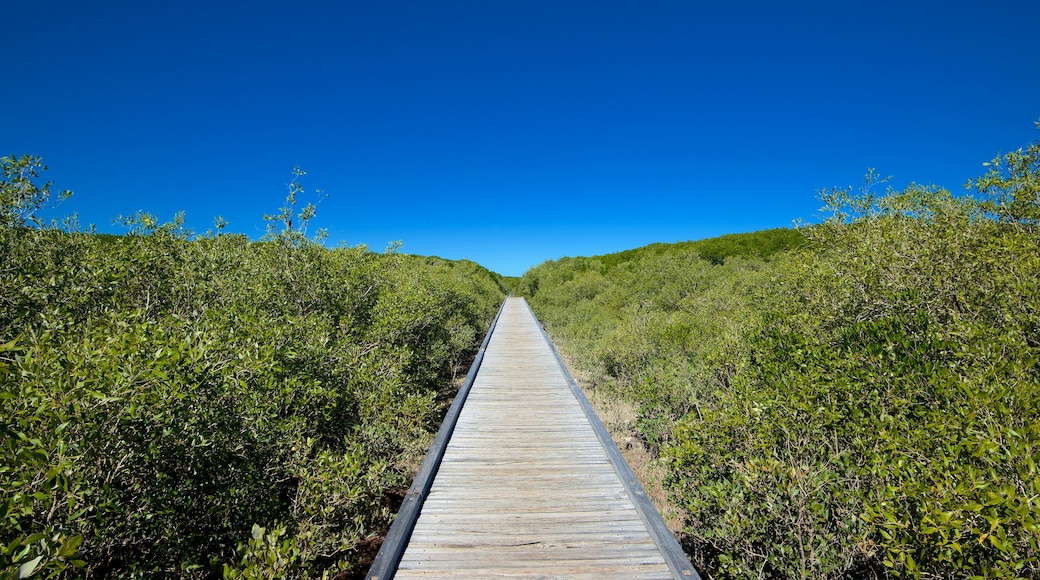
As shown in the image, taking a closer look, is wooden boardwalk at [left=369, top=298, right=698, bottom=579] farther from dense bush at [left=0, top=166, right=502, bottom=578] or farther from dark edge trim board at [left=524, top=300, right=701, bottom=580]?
dense bush at [left=0, top=166, right=502, bottom=578]

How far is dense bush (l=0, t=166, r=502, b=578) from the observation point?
278cm

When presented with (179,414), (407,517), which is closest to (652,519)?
(407,517)

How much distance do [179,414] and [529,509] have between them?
3782 millimetres

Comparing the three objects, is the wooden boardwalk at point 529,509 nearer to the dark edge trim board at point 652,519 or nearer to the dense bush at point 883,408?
the dark edge trim board at point 652,519

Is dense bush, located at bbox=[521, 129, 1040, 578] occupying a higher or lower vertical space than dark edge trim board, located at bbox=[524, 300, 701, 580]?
higher

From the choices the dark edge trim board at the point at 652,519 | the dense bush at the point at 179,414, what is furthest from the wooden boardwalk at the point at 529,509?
the dense bush at the point at 179,414

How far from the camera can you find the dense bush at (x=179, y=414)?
278 centimetres

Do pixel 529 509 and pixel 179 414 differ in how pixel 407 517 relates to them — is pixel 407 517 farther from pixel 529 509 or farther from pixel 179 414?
pixel 179 414

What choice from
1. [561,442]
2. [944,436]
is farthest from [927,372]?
[561,442]

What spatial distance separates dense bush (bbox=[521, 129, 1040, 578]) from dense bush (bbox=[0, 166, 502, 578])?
4.21 metres

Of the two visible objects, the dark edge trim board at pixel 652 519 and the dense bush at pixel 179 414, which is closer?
the dense bush at pixel 179 414

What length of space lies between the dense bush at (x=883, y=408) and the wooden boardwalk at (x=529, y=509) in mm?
775

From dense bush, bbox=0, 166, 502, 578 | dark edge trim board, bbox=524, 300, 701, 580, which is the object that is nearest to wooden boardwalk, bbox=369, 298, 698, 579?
dark edge trim board, bbox=524, 300, 701, 580

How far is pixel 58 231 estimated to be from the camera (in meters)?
6.61
